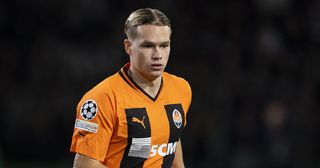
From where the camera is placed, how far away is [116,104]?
399cm

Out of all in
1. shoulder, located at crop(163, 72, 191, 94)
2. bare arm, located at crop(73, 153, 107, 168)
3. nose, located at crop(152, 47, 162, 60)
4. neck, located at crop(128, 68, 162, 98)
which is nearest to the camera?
bare arm, located at crop(73, 153, 107, 168)

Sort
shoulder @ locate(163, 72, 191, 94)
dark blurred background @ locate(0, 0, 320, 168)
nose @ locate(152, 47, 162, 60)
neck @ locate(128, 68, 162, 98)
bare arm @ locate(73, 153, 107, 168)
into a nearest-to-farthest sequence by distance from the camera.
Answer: bare arm @ locate(73, 153, 107, 168) → nose @ locate(152, 47, 162, 60) → neck @ locate(128, 68, 162, 98) → shoulder @ locate(163, 72, 191, 94) → dark blurred background @ locate(0, 0, 320, 168)

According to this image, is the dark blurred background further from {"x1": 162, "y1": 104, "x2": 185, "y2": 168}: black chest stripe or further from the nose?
the nose

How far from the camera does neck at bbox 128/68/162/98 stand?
4.22 meters

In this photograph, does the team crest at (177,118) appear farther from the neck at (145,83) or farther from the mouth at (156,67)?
the mouth at (156,67)

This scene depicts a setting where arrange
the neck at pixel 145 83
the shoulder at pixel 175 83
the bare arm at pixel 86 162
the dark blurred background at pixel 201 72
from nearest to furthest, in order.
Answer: the bare arm at pixel 86 162 → the neck at pixel 145 83 → the shoulder at pixel 175 83 → the dark blurred background at pixel 201 72

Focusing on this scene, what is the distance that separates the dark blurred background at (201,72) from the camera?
31.3 ft

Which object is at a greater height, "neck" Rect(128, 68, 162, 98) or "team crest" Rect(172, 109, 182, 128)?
"neck" Rect(128, 68, 162, 98)

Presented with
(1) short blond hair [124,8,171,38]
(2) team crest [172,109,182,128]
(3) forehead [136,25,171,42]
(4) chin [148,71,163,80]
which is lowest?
(2) team crest [172,109,182,128]

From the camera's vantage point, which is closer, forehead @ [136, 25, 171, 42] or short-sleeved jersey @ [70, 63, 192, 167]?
short-sleeved jersey @ [70, 63, 192, 167]

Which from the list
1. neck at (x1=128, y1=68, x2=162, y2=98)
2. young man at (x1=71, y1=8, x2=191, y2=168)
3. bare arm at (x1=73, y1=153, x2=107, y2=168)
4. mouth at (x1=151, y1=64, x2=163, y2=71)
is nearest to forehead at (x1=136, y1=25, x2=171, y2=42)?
young man at (x1=71, y1=8, x2=191, y2=168)

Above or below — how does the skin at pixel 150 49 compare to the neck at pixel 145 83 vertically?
above

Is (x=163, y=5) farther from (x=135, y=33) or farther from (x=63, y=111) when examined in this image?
(x=135, y=33)

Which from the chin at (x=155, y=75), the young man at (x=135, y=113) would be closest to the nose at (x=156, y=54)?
the young man at (x=135, y=113)
